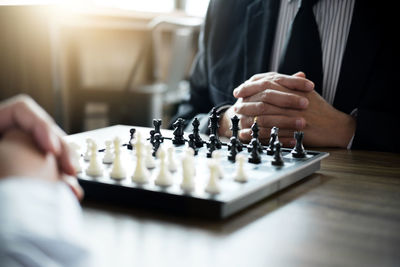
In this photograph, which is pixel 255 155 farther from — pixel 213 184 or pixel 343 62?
pixel 343 62

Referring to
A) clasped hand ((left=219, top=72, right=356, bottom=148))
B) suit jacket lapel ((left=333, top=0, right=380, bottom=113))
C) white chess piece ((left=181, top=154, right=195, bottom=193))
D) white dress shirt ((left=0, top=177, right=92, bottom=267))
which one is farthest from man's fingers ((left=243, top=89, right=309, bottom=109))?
white dress shirt ((left=0, top=177, right=92, bottom=267))

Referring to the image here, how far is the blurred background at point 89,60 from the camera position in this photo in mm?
3268

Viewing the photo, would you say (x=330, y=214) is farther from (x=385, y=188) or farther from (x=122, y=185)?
(x=122, y=185)

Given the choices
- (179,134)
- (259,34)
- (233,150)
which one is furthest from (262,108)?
(259,34)

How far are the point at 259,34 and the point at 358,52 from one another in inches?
17.0

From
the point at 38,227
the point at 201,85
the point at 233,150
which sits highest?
the point at 38,227

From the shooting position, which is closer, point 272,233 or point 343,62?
point 272,233

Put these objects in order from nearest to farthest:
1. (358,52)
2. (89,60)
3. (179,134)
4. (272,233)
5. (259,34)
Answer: (272,233) < (179,134) < (358,52) < (259,34) < (89,60)

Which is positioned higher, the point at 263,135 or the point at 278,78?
the point at 278,78

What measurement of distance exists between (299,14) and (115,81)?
3.99m

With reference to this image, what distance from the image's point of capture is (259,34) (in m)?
1.88

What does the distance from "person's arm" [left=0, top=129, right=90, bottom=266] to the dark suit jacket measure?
1.06 metres

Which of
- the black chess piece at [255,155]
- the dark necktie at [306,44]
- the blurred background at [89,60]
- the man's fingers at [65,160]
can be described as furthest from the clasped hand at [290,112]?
the blurred background at [89,60]

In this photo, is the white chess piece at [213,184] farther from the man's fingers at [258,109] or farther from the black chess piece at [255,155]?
the man's fingers at [258,109]
